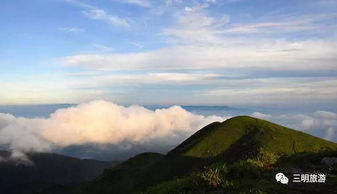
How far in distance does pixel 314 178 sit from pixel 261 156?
7887 mm

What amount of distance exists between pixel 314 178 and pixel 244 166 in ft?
12.2

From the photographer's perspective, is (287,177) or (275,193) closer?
(275,193)

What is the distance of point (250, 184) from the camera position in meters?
20.8

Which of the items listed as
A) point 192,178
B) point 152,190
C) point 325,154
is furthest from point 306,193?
point 325,154

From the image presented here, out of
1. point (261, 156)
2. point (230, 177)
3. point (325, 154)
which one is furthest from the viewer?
point (325, 154)

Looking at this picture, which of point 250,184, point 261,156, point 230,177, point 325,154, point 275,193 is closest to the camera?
point 275,193

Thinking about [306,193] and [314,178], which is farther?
[314,178]

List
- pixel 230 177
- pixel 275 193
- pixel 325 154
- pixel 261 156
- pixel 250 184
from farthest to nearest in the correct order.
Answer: pixel 325 154 → pixel 261 156 → pixel 230 177 → pixel 250 184 → pixel 275 193

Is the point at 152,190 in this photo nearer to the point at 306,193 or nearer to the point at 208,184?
the point at 208,184

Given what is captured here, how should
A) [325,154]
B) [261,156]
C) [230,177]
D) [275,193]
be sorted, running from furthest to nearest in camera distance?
1. [325,154]
2. [261,156]
3. [230,177]
4. [275,193]

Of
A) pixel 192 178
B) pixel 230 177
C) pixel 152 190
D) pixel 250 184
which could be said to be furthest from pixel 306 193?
pixel 152 190

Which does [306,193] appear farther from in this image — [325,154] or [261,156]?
[325,154]

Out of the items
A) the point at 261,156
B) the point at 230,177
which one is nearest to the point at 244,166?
the point at 230,177

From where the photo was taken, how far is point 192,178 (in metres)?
22.3
